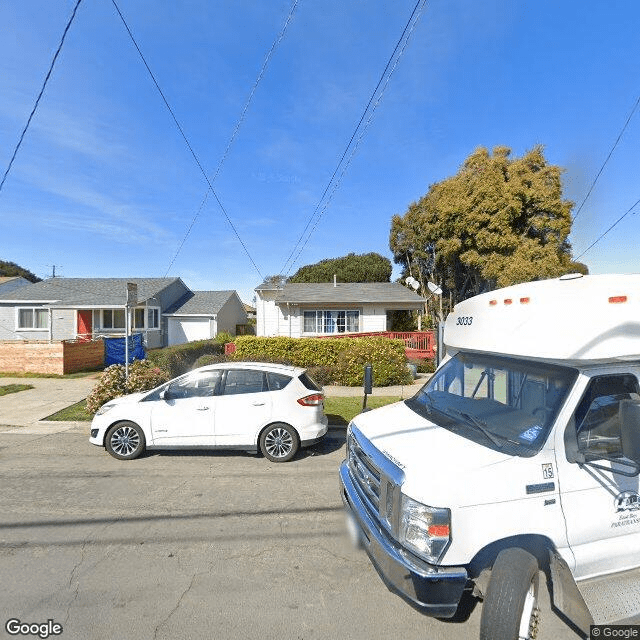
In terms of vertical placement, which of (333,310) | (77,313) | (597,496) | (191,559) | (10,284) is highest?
(10,284)

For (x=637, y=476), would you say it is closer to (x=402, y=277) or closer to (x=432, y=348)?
(x=432, y=348)

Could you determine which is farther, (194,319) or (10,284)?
(10,284)

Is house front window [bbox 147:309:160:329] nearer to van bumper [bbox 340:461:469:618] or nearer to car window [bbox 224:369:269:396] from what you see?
car window [bbox 224:369:269:396]

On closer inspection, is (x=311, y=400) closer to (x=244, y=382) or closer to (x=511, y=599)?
(x=244, y=382)

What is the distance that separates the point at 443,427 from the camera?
315 cm

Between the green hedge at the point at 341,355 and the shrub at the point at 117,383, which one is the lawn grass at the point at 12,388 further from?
the green hedge at the point at 341,355

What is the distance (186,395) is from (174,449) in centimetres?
92

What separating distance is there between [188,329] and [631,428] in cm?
2812

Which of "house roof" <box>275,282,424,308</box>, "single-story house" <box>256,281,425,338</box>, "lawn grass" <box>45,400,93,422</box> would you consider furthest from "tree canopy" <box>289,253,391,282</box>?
"lawn grass" <box>45,400,93,422</box>

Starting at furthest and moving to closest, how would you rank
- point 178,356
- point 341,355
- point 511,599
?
point 178,356, point 341,355, point 511,599

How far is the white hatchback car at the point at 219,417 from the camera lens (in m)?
6.11

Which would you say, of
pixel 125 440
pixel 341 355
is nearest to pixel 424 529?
pixel 125 440

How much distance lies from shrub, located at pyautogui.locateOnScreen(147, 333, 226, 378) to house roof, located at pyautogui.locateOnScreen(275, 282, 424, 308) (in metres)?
4.50

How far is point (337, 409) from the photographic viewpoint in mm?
9188
